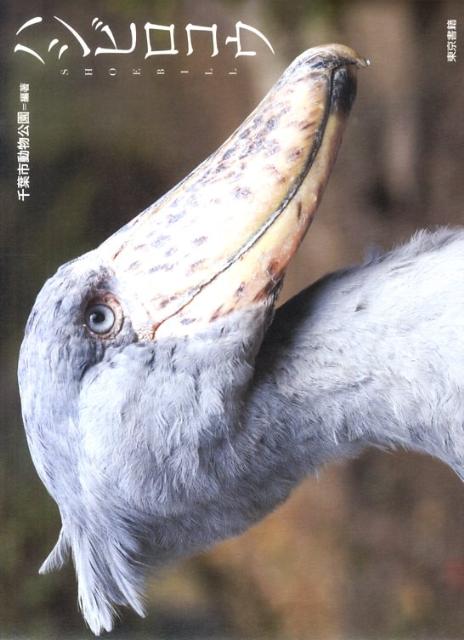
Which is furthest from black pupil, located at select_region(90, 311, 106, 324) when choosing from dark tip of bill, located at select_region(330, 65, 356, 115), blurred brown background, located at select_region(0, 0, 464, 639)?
blurred brown background, located at select_region(0, 0, 464, 639)

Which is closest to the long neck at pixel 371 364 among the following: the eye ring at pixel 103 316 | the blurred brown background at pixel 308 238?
the eye ring at pixel 103 316

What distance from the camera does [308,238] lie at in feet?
3.91

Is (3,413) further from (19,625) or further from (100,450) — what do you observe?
(100,450)

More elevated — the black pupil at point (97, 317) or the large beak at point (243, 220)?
the large beak at point (243, 220)

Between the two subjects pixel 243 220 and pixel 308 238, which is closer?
pixel 243 220

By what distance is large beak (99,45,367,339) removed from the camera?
26.4 inches

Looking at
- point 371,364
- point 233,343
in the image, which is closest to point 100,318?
point 233,343

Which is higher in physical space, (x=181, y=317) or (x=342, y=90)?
(x=342, y=90)

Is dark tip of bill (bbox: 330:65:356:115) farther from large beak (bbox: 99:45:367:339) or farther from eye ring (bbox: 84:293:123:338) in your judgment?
eye ring (bbox: 84:293:123:338)

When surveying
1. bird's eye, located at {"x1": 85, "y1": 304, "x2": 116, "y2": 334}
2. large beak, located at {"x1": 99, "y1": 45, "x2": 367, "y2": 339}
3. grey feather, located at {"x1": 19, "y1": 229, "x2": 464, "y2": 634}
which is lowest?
grey feather, located at {"x1": 19, "y1": 229, "x2": 464, "y2": 634}

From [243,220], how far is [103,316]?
0.47ft

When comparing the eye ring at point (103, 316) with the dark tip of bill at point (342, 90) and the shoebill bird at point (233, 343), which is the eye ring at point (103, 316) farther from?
the dark tip of bill at point (342, 90)

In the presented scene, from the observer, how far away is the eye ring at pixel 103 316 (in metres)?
0.68

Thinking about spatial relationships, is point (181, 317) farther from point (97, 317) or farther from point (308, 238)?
point (308, 238)
